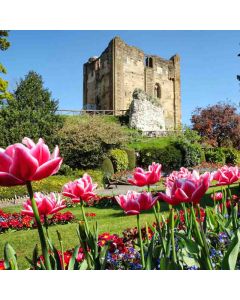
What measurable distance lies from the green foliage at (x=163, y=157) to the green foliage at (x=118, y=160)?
218 centimetres

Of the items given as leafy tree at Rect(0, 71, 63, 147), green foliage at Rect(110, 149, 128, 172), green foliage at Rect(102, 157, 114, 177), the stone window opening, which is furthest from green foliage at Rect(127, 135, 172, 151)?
the stone window opening

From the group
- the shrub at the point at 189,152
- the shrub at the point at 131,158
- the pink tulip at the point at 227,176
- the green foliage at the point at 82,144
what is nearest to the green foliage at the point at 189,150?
the shrub at the point at 189,152

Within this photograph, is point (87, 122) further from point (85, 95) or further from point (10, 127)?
point (85, 95)

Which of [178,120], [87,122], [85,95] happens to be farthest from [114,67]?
[87,122]

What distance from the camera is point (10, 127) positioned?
18984 millimetres

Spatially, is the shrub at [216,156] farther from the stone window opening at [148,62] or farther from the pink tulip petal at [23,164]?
the pink tulip petal at [23,164]

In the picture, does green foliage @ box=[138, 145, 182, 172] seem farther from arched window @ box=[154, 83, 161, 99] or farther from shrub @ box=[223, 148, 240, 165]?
arched window @ box=[154, 83, 161, 99]

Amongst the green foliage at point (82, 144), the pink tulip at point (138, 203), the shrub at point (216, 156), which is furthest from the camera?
the shrub at point (216, 156)

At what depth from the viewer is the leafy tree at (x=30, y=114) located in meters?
18.6

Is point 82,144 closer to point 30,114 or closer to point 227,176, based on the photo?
point 30,114
